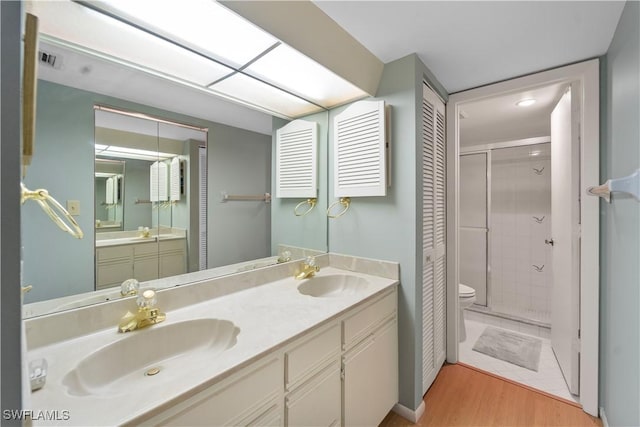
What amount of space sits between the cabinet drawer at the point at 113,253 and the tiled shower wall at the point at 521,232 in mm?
3705

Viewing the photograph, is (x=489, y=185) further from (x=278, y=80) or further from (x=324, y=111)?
(x=278, y=80)

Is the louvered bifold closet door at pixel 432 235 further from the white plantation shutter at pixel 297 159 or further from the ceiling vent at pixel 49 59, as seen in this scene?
the ceiling vent at pixel 49 59

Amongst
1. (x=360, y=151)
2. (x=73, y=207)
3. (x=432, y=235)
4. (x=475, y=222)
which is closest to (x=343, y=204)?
(x=360, y=151)

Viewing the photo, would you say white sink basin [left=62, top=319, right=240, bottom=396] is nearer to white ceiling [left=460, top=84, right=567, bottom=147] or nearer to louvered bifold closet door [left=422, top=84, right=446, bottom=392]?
louvered bifold closet door [left=422, top=84, right=446, bottom=392]

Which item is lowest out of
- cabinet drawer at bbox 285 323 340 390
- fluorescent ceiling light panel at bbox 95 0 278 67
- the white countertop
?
cabinet drawer at bbox 285 323 340 390

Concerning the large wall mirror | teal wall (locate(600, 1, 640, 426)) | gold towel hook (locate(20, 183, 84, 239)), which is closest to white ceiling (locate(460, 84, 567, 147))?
teal wall (locate(600, 1, 640, 426))

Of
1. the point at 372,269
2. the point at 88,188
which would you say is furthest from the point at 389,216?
the point at 88,188

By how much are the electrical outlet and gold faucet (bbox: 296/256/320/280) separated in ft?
3.65

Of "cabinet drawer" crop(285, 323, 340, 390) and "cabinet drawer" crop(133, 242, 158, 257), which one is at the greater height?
"cabinet drawer" crop(133, 242, 158, 257)

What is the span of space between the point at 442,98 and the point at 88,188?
2.24m

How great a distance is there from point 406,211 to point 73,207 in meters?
1.55

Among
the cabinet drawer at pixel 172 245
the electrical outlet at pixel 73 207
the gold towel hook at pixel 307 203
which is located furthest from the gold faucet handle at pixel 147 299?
the gold towel hook at pixel 307 203

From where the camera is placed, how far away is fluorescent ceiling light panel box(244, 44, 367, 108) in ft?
4.23

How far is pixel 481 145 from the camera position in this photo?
3.33 metres
